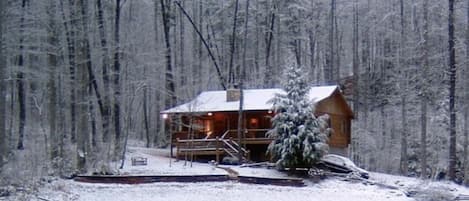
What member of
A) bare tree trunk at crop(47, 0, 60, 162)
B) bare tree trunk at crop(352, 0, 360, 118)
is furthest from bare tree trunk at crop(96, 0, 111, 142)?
bare tree trunk at crop(352, 0, 360, 118)

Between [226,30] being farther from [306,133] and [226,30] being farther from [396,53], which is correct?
[306,133]

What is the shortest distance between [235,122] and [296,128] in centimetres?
850

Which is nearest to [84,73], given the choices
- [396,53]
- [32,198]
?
Answer: [32,198]

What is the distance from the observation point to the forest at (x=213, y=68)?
973 inches

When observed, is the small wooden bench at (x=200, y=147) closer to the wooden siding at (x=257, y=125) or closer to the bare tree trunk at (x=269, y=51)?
the wooden siding at (x=257, y=125)

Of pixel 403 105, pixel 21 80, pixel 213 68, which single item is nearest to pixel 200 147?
pixel 21 80

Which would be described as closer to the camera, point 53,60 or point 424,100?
point 53,60

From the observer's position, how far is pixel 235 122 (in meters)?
32.8

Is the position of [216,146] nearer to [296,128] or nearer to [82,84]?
[296,128]

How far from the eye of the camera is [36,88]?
32188mm

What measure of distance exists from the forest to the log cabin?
10.1 feet

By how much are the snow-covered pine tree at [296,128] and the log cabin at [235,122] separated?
4.22 metres

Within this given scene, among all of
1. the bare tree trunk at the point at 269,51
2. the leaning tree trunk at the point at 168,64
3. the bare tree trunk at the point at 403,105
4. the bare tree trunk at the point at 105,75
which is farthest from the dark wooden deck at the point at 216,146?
the bare tree trunk at the point at 269,51

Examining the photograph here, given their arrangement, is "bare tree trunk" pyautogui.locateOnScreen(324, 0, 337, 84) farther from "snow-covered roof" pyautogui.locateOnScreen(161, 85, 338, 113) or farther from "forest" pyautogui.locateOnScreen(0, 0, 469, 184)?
"snow-covered roof" pyautogui.locateOnScreen(161, 85, 338, 113)
